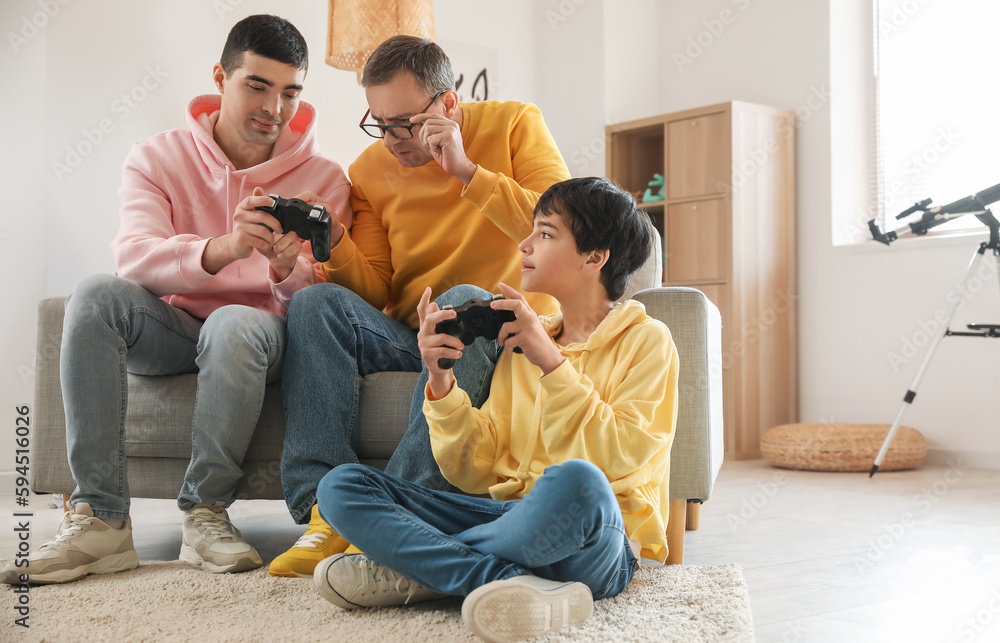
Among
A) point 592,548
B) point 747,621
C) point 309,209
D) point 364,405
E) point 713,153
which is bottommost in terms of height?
point 747,621

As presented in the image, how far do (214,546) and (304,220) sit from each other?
0.60 metres

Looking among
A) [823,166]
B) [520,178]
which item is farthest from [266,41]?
[823,166]

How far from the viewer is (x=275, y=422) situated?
167 cm

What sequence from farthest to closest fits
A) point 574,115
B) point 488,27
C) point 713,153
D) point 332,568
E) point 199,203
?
point 574,115 → point 488,27 → point 713,153 → point 199,203 → point 332,568

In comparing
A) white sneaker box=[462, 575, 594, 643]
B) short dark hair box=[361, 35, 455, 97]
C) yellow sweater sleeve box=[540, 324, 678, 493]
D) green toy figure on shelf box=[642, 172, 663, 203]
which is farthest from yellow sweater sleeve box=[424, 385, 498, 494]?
green toy figure on shelf box=[642, 172, 663, 203]

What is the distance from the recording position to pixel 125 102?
2.94 m

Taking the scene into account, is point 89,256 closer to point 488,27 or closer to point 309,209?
point 309,209

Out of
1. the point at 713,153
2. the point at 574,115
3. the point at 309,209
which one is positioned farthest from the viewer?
the point at 574,115

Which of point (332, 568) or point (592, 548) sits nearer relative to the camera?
point (592, 548)

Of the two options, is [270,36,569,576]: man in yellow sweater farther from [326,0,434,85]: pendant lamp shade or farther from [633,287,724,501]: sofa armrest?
[326,0,434,85]: pendant lamp shade

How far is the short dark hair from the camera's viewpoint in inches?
65.2

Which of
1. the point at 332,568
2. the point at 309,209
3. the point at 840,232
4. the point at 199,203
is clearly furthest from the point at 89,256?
the point at 840,232

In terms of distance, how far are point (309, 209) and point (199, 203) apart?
43cm

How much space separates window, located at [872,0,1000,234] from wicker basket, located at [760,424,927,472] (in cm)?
93
